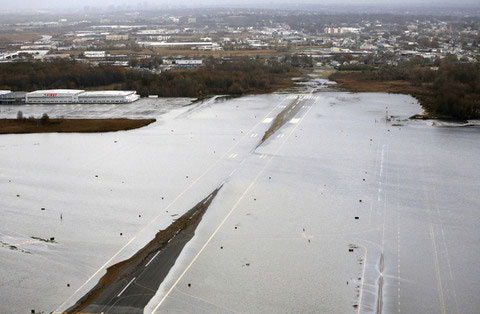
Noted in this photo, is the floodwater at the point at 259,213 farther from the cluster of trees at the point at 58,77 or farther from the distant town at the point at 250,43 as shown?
the distant town at the point at 250,43

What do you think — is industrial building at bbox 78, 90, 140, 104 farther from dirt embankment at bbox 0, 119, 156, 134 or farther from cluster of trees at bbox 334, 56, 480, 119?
cluster of trees at bbox 334, 56, 480, 119

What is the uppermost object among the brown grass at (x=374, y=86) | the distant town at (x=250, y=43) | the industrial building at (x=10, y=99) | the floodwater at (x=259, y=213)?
the floodwater at (x=259, y=213)

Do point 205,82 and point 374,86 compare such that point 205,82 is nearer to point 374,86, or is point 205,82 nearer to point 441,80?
point 374,86

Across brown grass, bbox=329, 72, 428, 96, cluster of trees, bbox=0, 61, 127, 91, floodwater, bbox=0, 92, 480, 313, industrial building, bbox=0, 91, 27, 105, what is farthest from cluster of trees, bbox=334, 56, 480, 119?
industrial building, bbox=0, 91, 27, 105

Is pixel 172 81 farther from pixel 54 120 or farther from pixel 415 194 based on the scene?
pixel 415 194

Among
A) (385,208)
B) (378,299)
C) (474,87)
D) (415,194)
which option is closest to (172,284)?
(378,299)

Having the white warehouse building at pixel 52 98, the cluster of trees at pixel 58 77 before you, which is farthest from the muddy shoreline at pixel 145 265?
the cluster of trees at pixel 58 77
